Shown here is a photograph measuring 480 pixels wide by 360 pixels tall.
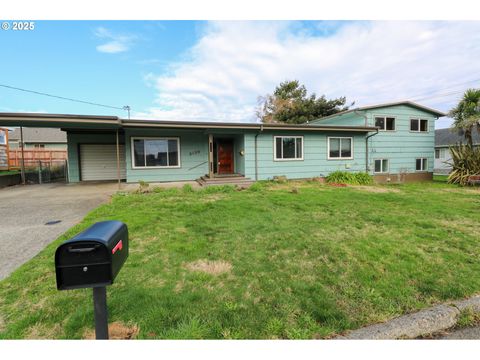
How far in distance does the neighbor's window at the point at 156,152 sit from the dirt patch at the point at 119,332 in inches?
401

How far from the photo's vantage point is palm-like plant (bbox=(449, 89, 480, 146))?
12.1m

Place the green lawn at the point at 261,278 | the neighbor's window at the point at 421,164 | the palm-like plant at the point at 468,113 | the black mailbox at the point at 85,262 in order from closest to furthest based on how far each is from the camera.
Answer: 1. the black mailbox at the point at 85,262
2. the green lawn at the point at 261,278
3. the palm-like plant at the point at 468,113
4. the neighbor's window at the point at 421,164

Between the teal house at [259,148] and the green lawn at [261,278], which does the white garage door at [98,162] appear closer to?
the teal house at [259,148]

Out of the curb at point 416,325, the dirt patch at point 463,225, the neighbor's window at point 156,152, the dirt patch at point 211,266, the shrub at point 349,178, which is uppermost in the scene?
the neighbor's window at point 156,152

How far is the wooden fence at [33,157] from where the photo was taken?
16906mm

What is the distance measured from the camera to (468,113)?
12.7 m

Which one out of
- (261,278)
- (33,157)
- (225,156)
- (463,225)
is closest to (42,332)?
(261,278)

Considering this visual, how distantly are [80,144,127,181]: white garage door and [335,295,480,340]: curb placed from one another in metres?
13.8

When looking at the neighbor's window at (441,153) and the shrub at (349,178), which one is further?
→ the neighbor's window at (441,153)

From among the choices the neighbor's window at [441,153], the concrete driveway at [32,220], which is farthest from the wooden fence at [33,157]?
the neighbor's window at [441,153]

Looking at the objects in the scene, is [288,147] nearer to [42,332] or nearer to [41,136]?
[42,332]
